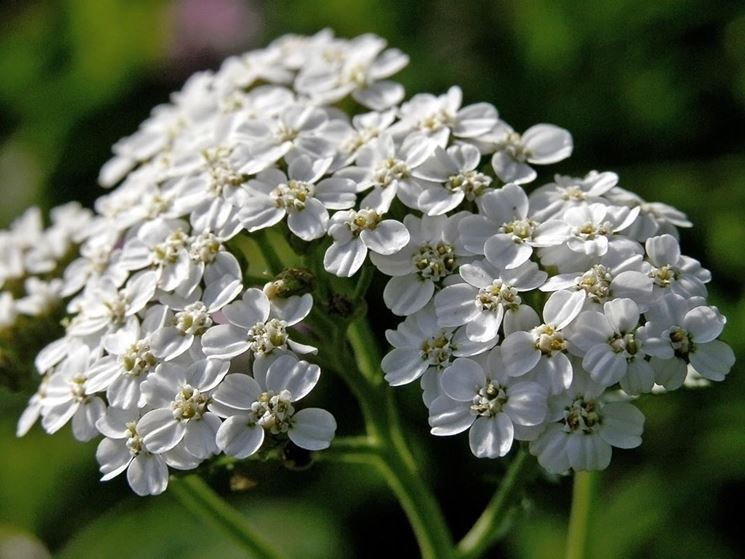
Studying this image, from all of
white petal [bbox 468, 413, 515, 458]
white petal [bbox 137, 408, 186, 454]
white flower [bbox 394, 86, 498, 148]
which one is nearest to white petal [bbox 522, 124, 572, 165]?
white flower [bbox 394, 86, 498, 148]

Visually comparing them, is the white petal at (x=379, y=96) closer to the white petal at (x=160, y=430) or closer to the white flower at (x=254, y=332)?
the white flower at (x=254, y=332)

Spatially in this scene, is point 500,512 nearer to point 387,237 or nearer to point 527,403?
point 527,403

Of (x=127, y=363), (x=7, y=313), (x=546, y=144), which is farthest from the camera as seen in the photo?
(x=7, y=313)

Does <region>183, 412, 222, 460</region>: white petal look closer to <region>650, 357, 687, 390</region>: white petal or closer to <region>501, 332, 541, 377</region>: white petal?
<region>501, 332, 541, 377</region>: white petal

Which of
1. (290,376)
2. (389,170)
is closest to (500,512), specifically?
(290,376)

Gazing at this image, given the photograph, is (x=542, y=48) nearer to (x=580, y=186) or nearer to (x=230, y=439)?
(x=580, y=186)

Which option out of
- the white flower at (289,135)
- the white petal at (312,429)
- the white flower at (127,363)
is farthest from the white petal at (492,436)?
the white flower at (289,135)
